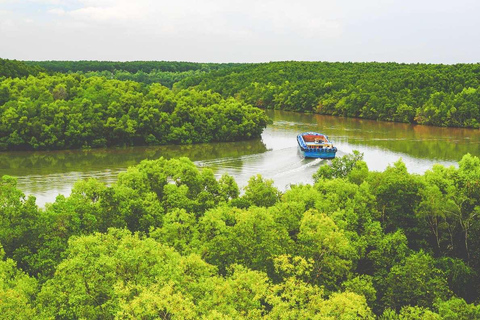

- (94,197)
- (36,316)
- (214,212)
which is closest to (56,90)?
(94,197)

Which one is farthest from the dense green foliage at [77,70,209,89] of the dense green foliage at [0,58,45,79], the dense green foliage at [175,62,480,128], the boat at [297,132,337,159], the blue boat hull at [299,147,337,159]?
the blue boat hull at [299,147,337,159]

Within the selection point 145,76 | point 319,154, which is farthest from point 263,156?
point 145,76

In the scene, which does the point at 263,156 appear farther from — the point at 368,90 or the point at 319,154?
the point at 368,90

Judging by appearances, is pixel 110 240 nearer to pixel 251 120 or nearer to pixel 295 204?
pixel 295 204


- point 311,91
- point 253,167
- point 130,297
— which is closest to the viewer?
point 130,297

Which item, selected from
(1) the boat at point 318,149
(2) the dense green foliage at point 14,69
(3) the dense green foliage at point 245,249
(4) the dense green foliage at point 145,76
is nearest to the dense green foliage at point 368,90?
(4) the dense green foliage at point 145,76

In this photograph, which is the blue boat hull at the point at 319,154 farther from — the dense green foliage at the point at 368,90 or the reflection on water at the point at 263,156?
the dense green foliage at the point at 368,90
